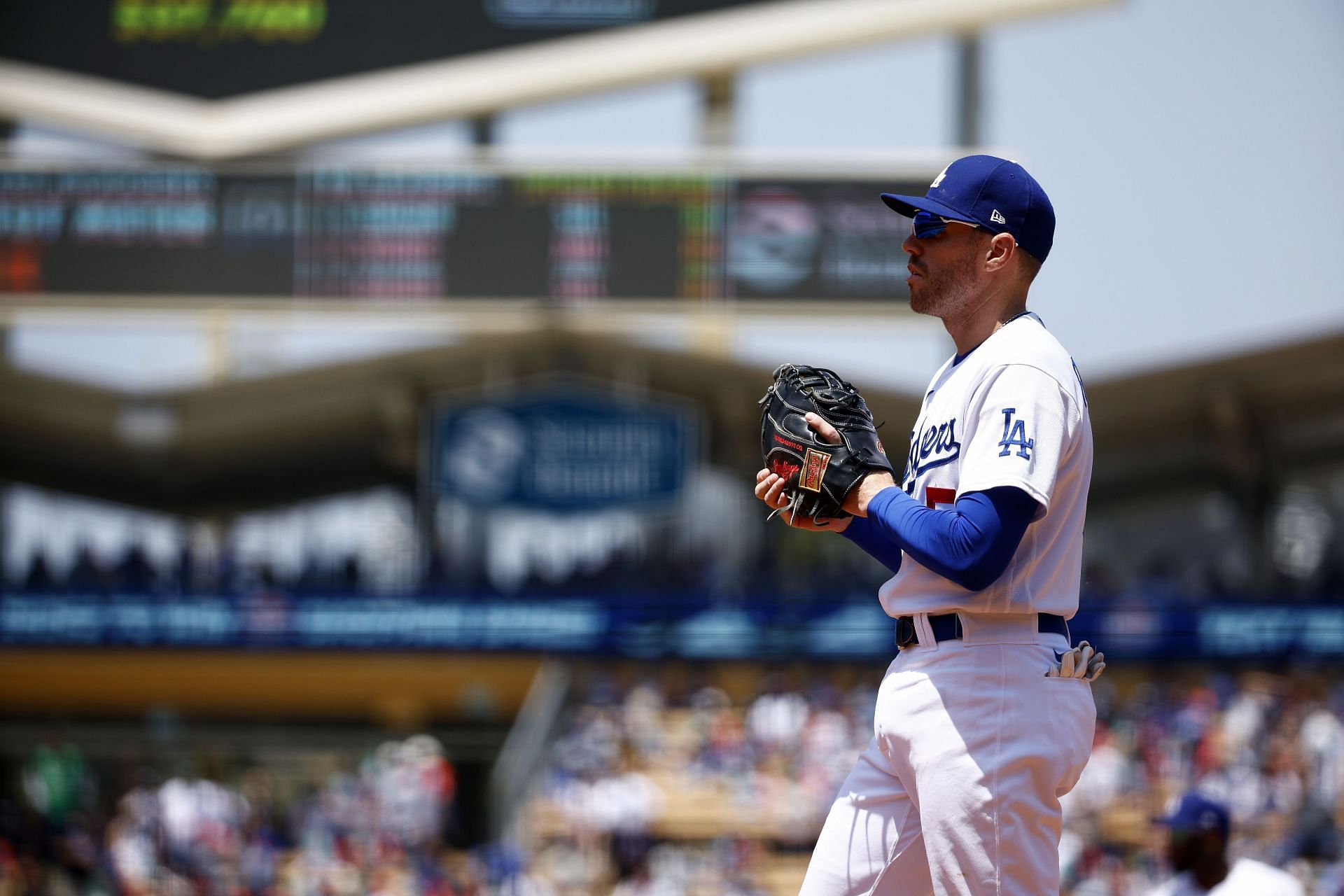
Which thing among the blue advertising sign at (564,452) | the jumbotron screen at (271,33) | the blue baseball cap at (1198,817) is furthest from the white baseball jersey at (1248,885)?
the blue advertising sign at (564,452)

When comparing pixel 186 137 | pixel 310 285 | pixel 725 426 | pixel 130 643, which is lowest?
pixel 130 643

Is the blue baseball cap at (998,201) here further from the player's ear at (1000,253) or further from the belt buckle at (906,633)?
the belt buckle at (906,633)

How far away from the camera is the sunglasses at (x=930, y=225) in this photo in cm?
232

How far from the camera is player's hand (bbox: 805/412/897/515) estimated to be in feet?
7.37

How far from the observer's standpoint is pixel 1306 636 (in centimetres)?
1323

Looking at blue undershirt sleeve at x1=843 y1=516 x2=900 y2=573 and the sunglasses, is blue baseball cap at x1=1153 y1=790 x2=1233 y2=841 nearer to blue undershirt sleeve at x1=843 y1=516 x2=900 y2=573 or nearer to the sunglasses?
blue undershirt sleeve at x1=843 y1=516 x2=900 y2=573

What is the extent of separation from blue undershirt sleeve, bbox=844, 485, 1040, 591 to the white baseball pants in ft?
0.45

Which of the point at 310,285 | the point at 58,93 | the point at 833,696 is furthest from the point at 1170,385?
the point at 58,93

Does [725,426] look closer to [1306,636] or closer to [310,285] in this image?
[310,285]

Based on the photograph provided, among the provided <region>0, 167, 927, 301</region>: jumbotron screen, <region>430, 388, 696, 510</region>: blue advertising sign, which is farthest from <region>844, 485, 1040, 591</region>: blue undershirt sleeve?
<region>430, 388, 696, 510</region>: blue advertising sign

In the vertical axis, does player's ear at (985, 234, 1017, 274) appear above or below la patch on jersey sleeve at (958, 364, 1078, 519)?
above

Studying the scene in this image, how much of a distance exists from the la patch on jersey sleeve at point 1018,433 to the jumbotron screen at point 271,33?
13.1 m

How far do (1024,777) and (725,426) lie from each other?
16.3 m

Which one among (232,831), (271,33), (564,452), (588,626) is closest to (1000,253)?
(232,831)
